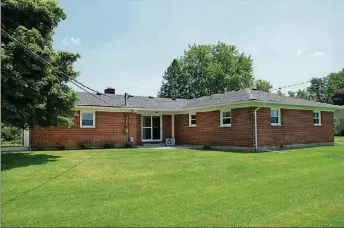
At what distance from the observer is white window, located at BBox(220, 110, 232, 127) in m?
19.9

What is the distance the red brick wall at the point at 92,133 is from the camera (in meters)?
19.7

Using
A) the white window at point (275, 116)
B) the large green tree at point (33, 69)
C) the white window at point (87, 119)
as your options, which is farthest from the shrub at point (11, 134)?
the white window at point (275, 116)

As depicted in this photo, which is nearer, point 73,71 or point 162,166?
point 162,166

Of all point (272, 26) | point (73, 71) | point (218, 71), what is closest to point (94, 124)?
point (73, 71)

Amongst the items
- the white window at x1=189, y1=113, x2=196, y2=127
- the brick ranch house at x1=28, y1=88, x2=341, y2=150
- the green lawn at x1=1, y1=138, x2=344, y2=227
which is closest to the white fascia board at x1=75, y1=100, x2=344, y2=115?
the brick ranch house at x1=28, y1=88, x2=341, y2=150

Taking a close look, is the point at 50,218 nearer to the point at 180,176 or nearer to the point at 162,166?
the point at 180,176

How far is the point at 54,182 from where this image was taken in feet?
28.7

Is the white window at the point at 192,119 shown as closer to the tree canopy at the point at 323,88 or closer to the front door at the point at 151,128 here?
the front door at the point at 151,128

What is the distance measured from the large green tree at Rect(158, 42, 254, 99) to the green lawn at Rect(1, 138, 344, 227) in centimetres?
4113

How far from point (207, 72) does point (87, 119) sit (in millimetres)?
34747

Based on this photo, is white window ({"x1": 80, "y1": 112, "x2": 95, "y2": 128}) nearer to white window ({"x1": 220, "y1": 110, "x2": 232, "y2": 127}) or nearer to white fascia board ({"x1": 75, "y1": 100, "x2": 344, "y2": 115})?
white fascia board ({"x1": 75, "y1": 100, "x2": 344, "y2": 115})

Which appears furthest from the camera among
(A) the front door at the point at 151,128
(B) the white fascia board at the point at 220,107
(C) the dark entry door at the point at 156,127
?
(C) the dark entry door at the point at 156,127

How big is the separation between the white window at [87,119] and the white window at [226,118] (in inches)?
326

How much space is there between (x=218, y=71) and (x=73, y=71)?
128 feet
